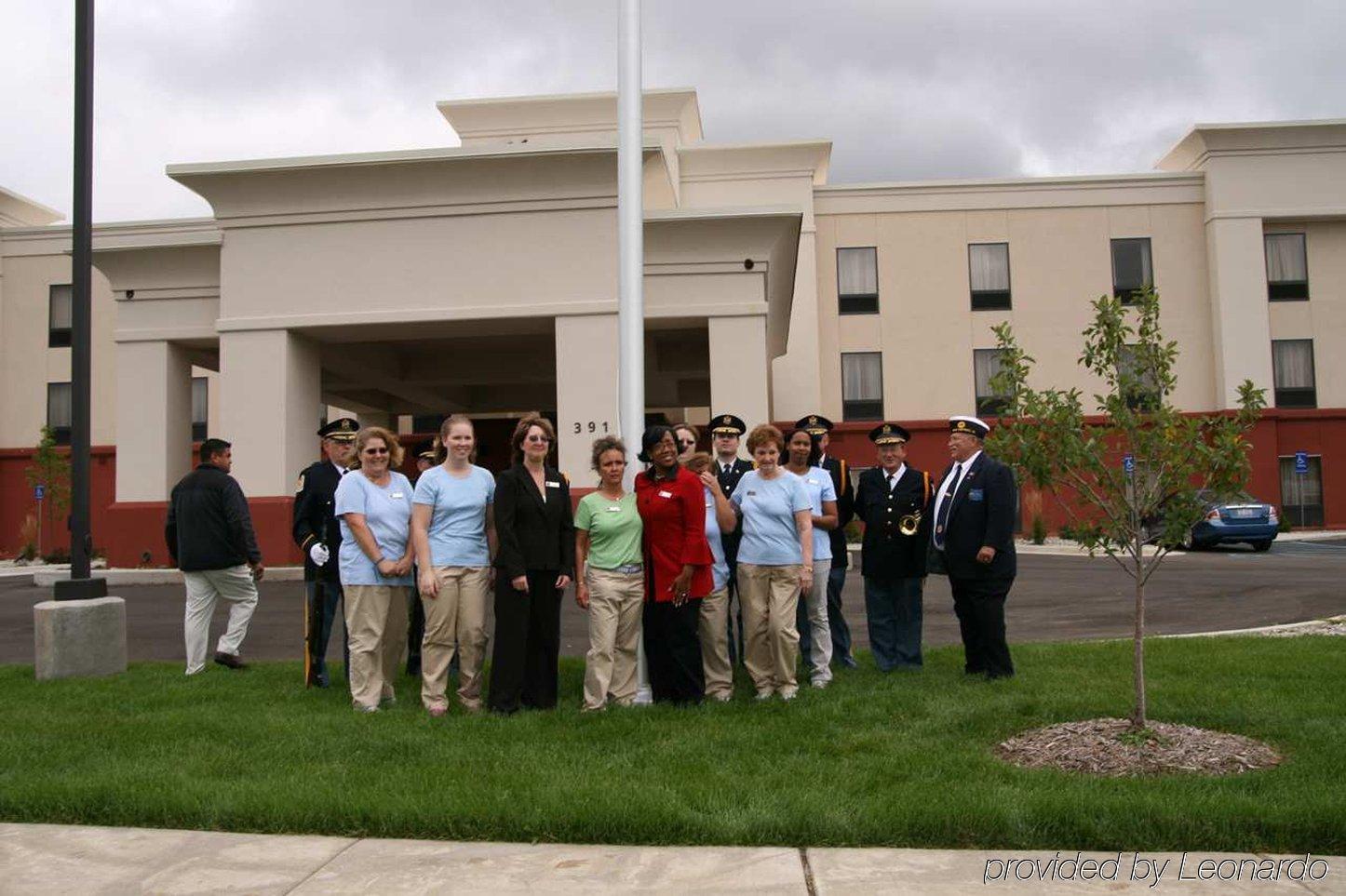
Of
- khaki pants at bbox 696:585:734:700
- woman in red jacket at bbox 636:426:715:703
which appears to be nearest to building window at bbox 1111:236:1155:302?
khaki pants at bbox 696:585:734:700

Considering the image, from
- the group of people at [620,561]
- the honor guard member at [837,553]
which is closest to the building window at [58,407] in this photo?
the group of people at [620,561]

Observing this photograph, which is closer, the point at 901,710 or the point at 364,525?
the point at 901,710

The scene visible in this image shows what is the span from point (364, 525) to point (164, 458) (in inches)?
549

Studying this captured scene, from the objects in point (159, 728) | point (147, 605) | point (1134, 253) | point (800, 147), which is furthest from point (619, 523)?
point (1134, 253)

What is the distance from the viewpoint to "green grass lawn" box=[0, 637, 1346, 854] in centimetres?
482

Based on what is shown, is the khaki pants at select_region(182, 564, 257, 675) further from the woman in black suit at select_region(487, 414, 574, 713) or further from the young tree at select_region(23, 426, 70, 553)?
the young tree at select_region(23, 426, 70, 553)

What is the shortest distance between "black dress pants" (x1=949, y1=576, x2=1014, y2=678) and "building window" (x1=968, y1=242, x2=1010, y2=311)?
25836mm

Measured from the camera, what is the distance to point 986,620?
26.3ft

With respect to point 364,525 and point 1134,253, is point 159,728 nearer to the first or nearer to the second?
point 364,525

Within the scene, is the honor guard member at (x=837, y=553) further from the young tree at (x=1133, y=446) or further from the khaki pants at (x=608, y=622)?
the young tree at (x=1133, y=446)

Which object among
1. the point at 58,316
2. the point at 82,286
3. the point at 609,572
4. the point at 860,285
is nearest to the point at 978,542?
the point at 609,572

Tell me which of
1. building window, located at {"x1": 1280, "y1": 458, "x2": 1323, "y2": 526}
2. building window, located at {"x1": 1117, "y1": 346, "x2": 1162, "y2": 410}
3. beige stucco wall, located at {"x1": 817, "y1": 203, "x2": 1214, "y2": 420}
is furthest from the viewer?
beige stucco wall, located at {"x1": 817, "y1": 203, "x2": 1214, "y2": 420}

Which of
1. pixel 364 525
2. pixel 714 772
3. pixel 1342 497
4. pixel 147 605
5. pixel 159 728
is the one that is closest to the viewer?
pixel 714 772

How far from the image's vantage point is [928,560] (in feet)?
27.5
